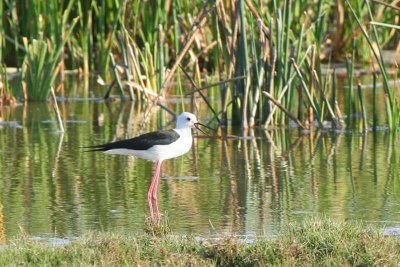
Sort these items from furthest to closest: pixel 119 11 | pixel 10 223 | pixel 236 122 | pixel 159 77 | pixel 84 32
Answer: pixel 84 32 → pixel 119 11 → pixel 159 77 → pixel 236 122 → pixel 10 223

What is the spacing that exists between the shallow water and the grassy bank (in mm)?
489

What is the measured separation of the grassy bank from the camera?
223 inches

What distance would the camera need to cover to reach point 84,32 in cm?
1531

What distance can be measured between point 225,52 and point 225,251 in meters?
5.75

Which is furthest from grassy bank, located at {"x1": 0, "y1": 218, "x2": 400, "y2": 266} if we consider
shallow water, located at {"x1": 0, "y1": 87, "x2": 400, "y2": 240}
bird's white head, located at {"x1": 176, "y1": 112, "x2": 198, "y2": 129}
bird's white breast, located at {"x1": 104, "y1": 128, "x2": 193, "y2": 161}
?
bird's white head, located at {"x1": 176, "y1": 112, "x2": 198, "y2": 129}

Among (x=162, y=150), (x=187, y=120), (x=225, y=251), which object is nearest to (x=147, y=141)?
(x=162, y=150)

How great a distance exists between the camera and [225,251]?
5812 millimetres

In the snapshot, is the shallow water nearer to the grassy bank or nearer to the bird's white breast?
the bird's white breast

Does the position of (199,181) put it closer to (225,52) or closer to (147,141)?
(147,141)

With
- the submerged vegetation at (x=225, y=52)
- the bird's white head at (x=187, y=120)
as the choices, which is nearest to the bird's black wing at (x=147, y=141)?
the bird's white head at (x=187, y=120)

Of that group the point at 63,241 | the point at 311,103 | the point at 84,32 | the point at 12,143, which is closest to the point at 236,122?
the point at 311,103

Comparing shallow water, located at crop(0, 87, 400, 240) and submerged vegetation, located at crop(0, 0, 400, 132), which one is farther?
submerged vegetation, located at crop(0, 0, 400, 132)

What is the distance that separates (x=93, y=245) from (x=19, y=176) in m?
3.38

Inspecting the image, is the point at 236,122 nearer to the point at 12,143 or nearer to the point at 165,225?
the point at 12,143
